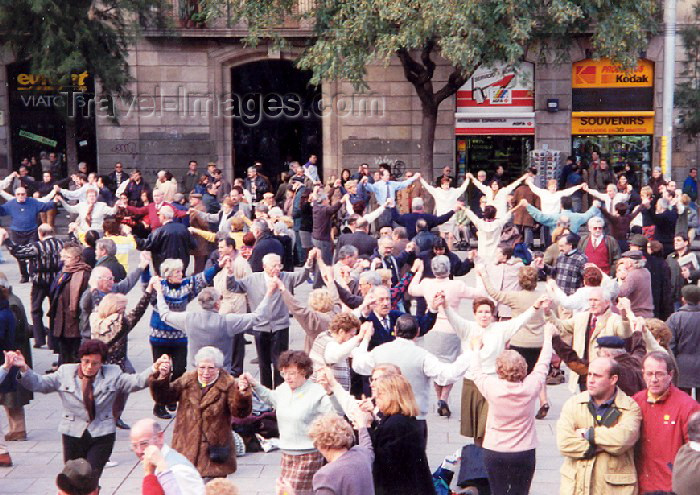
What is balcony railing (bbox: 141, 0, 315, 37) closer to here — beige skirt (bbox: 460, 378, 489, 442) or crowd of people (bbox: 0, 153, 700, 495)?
crowd of people (bbox: 0, 153, 700, 495)

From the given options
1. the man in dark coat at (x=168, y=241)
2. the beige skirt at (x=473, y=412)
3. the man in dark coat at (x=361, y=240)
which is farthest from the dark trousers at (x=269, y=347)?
the man in dark coat at (x=168, y=241)

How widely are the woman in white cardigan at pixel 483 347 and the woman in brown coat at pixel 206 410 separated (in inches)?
82.8

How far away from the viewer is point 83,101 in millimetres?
28422

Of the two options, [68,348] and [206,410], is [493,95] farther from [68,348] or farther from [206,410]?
[206,410]

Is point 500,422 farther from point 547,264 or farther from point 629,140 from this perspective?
point 629,140

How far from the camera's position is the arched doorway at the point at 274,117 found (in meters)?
29.3

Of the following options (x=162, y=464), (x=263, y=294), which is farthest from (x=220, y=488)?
(x=263, y=294)

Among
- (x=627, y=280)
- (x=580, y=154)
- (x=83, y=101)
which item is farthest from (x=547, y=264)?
(x=83, y=101)

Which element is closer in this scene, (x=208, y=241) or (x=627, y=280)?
(x=627, y=280)

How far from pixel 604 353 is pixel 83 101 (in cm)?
2268

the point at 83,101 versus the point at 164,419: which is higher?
the point at 83,101

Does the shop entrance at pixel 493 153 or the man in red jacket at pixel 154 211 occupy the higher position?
the shop entrance at pixel 493 153

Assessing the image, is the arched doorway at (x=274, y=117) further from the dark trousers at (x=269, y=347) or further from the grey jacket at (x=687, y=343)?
the grey jacket at (x=687, y=343)

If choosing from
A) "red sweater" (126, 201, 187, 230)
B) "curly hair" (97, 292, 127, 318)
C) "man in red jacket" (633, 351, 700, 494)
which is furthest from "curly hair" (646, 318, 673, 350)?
"red sweater" (126, 201, 187, 230)
